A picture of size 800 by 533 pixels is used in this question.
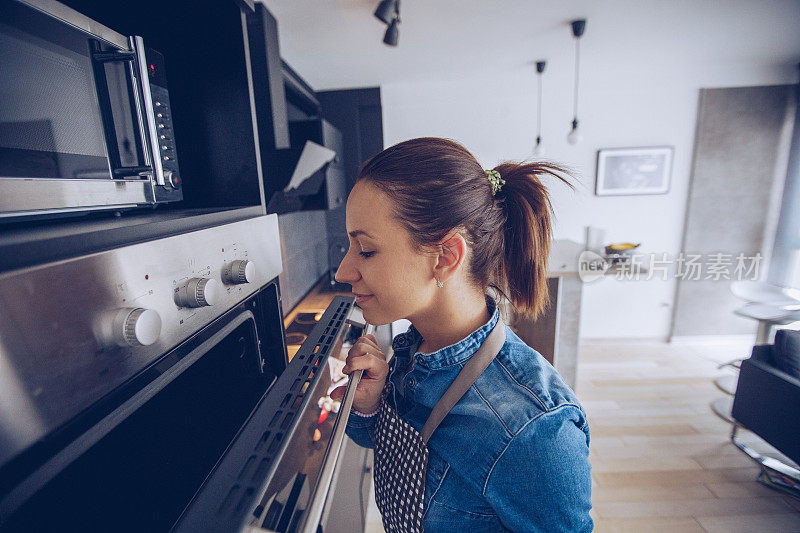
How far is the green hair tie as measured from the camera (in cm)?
76

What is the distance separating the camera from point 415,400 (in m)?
0.73

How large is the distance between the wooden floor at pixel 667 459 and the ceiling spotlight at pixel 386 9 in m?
2.54

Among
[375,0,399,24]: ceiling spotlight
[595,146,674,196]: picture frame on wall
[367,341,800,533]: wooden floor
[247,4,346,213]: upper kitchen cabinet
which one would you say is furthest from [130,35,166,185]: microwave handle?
[595,146,674,196]: picture frame on wall

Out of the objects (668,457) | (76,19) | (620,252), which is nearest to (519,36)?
(620,252)

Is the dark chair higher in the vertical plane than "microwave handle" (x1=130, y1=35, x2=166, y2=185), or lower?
lower

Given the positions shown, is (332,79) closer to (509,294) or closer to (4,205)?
(509,294)

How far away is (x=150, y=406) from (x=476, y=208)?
0.63 meters

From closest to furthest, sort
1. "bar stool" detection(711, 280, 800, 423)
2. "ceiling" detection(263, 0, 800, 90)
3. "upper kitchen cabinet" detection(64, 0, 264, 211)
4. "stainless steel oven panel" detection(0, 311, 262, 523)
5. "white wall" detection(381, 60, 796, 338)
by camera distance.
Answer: "stainless steel oven panel" detection(0, 311, 262, 523) < "upper kitchen cabinet" detection(64, 0, 264, 211) < "ceiling" detection(263, 0, 800, 90) < "bar stool" detection(711, 280, 800, 423) < "white wall" detection(381, 60, 796, 338)

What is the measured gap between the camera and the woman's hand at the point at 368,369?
0.66m

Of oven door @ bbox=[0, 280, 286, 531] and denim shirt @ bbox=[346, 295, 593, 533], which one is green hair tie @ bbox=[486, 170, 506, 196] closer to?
denim shirt @ bbox=[346, 295, 593, 533]

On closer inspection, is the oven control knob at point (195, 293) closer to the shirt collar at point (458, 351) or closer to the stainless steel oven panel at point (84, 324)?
the stainless steel oven panel at point (84, 324)

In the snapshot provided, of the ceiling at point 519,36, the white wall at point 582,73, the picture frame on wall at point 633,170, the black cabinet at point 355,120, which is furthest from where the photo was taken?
the picture frame on wall at point 633,170

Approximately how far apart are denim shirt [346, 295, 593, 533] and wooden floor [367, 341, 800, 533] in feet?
4.67

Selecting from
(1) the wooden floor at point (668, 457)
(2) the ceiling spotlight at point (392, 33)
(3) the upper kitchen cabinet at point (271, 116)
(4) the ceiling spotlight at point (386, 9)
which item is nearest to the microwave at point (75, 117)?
(3) the upper kitchen cabinet at point (271, 116)
